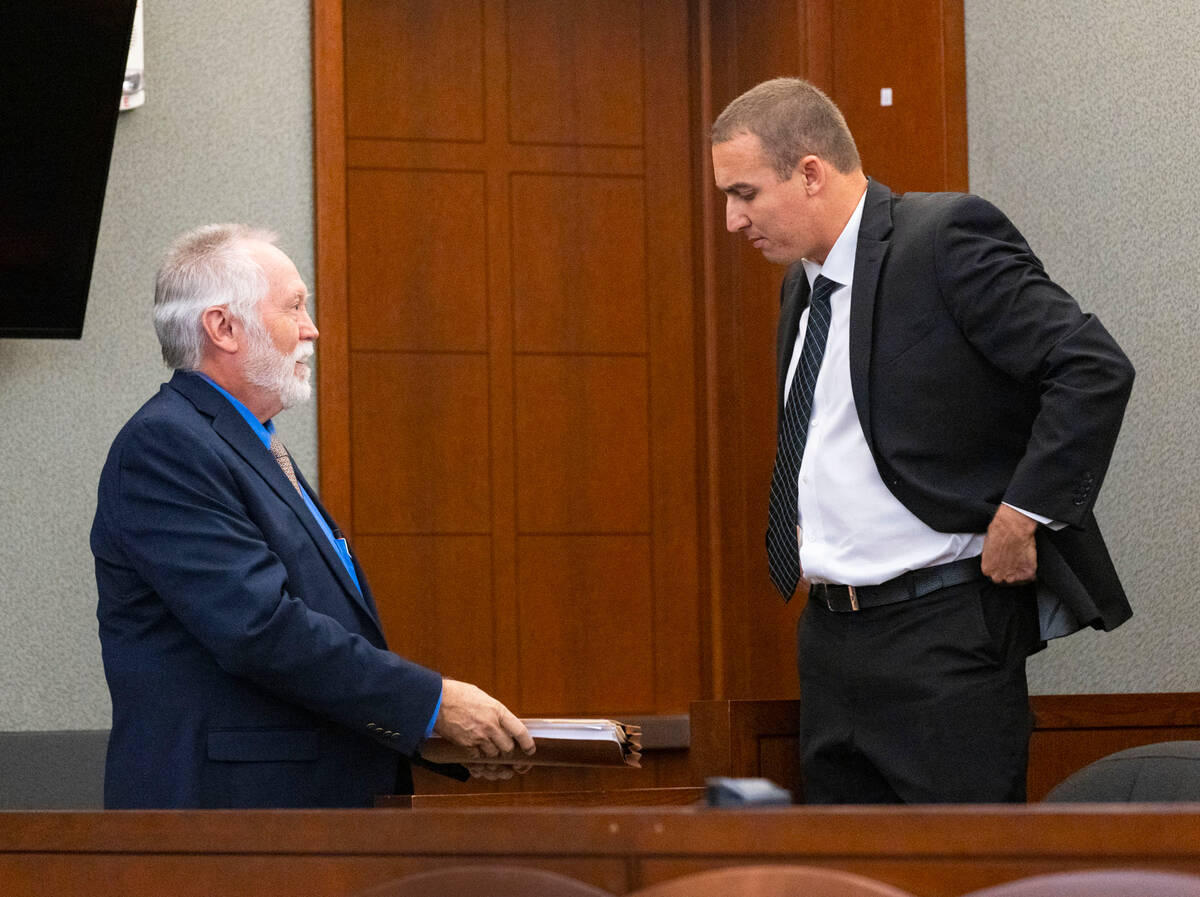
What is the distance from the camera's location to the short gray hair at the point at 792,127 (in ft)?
8.46

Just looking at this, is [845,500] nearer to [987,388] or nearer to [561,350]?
[987,388]

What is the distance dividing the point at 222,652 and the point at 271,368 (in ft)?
1.79

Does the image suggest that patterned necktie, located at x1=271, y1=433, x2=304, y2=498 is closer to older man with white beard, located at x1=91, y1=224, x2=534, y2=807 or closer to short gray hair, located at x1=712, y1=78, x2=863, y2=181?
older man with white beard, located at x1=91, y1=224, x2=534, y2=807

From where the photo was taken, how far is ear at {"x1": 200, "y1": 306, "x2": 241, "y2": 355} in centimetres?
247

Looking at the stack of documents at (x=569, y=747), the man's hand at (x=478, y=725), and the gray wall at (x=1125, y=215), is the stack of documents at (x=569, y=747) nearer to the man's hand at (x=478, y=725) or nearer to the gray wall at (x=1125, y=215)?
the man's hand at (x=478, y=725)

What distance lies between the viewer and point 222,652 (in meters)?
2.14

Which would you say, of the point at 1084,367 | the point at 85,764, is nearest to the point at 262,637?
the point at 1084,367

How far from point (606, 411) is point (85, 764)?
1.69 m

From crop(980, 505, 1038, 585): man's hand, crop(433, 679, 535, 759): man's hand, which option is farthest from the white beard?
crop(980, 505, 1038, 585): man's hand

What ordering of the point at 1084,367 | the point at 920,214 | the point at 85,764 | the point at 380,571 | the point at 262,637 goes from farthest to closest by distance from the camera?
1. the point at 380,571
2. the point at 85,764
3. the point at 920,214
4. the point at 1084,367
5. the point at 262,637

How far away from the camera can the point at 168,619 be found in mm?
2252

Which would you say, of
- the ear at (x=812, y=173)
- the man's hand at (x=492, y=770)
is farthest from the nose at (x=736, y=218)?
the man's hand at (x=492, y=770)

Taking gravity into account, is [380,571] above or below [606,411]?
below

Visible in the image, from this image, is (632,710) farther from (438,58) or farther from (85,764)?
(438,58)
